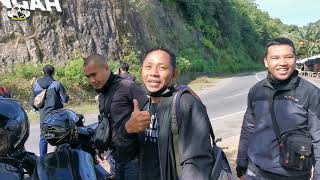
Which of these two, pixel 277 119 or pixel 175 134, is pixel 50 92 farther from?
pixel 175 134

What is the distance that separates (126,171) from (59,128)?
0.86 metres

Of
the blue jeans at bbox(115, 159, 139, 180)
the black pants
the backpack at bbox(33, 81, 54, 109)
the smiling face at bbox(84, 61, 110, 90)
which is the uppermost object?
the smiling face at bbox(84, 61, 110, 90)

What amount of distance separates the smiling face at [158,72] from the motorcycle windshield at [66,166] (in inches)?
20.0

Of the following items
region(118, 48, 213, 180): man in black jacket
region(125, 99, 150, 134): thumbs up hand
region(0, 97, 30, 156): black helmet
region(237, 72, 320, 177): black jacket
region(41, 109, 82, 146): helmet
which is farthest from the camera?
region(237, 72, 320, 177): black jacket

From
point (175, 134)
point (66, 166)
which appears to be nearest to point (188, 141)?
point (175, 134)

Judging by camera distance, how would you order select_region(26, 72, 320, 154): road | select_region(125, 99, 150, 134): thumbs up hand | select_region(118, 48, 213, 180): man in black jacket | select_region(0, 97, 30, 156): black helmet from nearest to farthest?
select_region(0, 97, 30, 156): black helmet
select_region(118, 48, 213, 180): man in black jacket
select_region(125, 99, 150, 134): thumbs up hand
select_region(26, 72, 320, 154): road

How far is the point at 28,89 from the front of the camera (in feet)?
57.4

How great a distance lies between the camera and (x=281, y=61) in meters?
3.26

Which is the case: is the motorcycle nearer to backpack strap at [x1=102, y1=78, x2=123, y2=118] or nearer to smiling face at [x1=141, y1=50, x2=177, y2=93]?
backpack strap at [x1=102, y1=78, x2=123, y2=118]

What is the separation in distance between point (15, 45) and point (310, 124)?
1799cm

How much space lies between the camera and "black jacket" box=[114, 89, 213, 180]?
7.11 feet

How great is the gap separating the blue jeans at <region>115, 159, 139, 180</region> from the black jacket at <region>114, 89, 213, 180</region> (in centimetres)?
108

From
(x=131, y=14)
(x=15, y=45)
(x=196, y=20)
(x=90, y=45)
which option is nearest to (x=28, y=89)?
(x=15, y=45)

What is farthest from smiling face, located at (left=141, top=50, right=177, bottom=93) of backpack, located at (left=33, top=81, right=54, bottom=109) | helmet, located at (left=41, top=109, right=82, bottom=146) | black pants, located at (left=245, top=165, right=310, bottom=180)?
backpack, located at (left=33, top=81, right=54, bottom=109)
